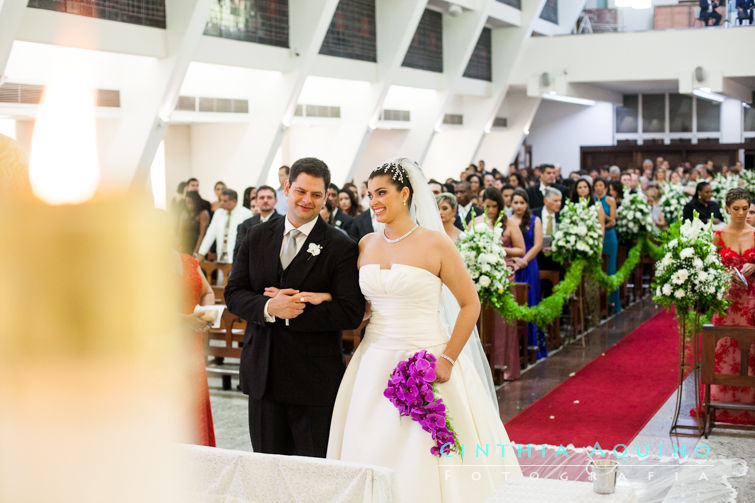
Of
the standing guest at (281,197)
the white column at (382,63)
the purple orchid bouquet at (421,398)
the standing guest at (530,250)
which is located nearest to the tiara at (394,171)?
the purple orchid bouquet at (421,398)

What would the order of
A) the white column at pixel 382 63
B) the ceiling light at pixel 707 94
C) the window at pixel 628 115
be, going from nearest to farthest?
1. the white column at pixel 382 63
2. the ceiling light at pixel 707 94
3. the window at pixel 628 115

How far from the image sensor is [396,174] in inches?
171

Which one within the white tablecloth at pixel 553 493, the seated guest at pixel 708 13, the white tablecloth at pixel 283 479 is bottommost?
the white tablecloth at pixel 553 493

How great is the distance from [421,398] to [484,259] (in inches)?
145

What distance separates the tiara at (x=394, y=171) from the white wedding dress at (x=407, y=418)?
1.30 ft

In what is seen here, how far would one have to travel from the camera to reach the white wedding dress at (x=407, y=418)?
14.1 ft

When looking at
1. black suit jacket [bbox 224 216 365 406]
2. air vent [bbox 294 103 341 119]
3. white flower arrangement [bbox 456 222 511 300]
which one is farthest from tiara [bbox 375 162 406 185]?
air vent [bbox 294 103 341 119]

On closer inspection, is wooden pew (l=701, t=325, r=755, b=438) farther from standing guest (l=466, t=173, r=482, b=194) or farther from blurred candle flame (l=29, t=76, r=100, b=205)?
standing guest (l=466, t=173, r=482, b=194)

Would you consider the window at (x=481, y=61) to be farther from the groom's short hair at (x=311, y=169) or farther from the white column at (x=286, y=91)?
the groom's short hair at (x=311, y=169)

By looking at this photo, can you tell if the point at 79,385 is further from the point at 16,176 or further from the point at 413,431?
the point at 413,431

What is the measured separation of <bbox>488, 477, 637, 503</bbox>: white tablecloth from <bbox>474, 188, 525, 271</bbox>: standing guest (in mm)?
5937

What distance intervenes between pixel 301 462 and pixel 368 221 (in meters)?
7.33

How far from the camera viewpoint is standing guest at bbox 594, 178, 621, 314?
1216 cm

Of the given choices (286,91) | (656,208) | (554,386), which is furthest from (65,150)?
(286,91)
